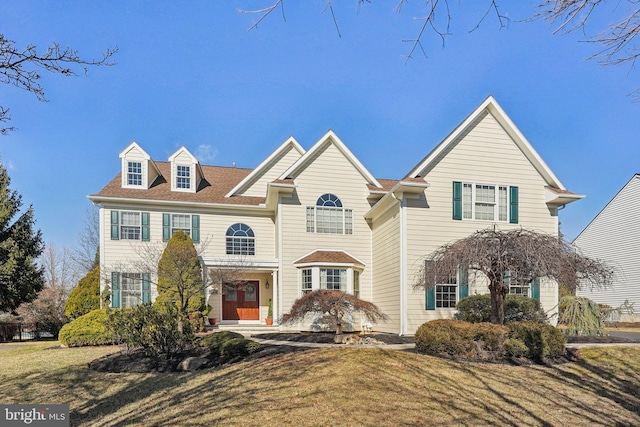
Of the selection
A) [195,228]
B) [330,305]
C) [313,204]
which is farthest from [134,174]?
[330,305]

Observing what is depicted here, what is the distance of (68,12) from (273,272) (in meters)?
14.3

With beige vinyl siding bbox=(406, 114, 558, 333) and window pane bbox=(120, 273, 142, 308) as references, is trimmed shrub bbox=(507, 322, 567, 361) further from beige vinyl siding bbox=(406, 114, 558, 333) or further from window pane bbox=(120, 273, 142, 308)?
window pane bbox=(120, 273, 142, 308)

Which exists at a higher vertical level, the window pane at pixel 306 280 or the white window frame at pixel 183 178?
the white window frame at pixel 183 178

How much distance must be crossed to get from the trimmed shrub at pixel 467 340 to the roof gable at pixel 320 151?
31.8ft

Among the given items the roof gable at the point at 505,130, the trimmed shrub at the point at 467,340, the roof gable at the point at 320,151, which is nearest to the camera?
the trimmed shrub at the point at 467,340

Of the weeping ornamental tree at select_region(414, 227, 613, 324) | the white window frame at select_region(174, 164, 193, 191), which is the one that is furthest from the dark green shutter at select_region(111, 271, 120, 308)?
the weeping ornamental tree at select_region(414, 227, 613, 324)

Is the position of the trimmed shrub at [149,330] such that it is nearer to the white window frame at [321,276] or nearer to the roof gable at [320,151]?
the white window frame at [321,276]

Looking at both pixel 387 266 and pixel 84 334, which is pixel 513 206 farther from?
pixel 84 334

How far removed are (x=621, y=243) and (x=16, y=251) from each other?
34.2 m

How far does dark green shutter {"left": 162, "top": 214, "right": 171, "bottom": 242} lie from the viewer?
19844 mm

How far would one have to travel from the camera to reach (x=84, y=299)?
18.2m

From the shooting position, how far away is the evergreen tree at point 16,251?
66.7 ft

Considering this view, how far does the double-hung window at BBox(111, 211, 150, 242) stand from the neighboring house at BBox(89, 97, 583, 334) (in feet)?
0.15

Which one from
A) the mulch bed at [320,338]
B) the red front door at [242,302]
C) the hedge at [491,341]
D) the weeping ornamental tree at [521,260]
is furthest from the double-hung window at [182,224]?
the hedge at [491,341]
